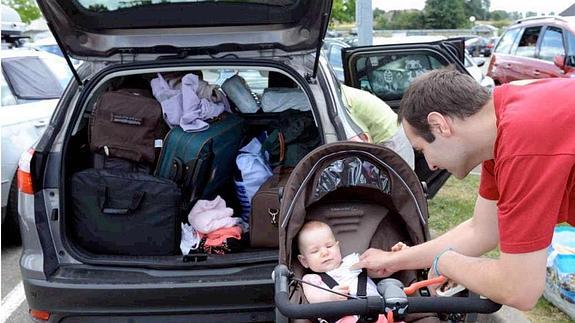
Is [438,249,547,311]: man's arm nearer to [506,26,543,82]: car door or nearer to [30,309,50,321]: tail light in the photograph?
[30,309,50,321]: tail light

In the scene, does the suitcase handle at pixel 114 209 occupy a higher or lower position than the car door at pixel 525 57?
higher

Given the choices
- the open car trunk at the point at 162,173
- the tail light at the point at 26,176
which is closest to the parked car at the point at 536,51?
the open car trunk at the point at 162,173

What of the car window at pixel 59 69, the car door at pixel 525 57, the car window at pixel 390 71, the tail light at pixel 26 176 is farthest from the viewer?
the car door at pixel 525 57

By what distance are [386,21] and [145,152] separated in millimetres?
57171

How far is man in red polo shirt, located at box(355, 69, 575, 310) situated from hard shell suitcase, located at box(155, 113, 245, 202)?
6.29ft

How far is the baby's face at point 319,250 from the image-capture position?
2654mm

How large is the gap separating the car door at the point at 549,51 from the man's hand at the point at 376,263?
749 cm

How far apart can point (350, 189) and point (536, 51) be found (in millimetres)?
8475

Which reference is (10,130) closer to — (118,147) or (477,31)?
(118,147)

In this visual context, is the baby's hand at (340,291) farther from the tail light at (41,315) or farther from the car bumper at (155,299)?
the tail light at (41,315)

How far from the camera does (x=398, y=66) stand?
559 centimetres

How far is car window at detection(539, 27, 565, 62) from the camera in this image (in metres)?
9.23

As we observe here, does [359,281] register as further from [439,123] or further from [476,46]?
[476,46]

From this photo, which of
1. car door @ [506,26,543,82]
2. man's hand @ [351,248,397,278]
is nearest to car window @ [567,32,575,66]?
car door @ [506,26,543,82]
